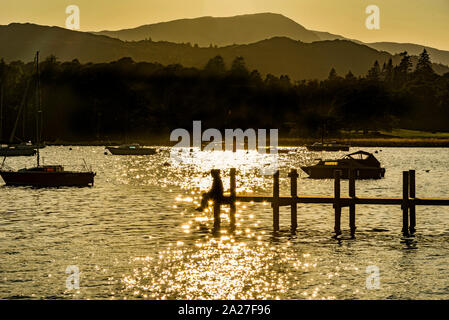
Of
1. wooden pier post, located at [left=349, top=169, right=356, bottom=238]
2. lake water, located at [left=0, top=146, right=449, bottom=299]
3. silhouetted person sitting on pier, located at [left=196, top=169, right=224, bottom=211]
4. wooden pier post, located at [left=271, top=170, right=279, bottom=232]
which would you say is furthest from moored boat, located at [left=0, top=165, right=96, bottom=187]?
wooden pier post, located at [left=349, top=169, right=356, bottom=238]

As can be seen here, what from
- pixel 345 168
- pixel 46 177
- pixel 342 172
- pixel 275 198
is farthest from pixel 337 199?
pixel 342 172

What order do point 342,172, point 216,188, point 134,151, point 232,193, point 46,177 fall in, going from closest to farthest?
point 232,193 → point 216,188 → point 46,177 → point 342,172 → point 134,151

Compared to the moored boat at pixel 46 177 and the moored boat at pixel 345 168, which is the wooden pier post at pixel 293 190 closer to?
the moored boat at pixel 46 177

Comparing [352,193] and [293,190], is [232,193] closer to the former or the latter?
[293,190]

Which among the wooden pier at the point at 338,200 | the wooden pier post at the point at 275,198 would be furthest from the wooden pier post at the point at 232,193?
the wooden pier post at the point at 275,198

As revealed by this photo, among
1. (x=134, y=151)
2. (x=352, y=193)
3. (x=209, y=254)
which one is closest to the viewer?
(x=209, y=254)

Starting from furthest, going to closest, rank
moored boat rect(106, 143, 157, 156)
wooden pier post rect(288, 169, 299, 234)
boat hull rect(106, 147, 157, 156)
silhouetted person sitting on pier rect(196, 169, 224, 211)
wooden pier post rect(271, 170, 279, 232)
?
1. moored boat rect(106, 143, 157, 156)
2. boat hull rect(106, 147, 157, 156)
3. silhouetted person sitting on pier rect(196, 169, 224, 211)
4. wooden pier post rect(271, 170, 279, 232)
5. wooden pier post rect(288, 169, 299, 234)

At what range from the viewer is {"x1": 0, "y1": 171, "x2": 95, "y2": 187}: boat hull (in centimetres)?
7106

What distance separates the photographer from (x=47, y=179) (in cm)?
7094

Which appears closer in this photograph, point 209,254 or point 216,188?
point 209,254

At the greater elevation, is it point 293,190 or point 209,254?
point 293,190

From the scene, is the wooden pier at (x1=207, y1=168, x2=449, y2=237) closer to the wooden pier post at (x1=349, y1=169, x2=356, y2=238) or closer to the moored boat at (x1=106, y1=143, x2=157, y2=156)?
the wooden pier post at (x1=349, y1=169, x2=356, y2=238)

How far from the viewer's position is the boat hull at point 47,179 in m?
71.1

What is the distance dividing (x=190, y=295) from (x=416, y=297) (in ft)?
26.3
